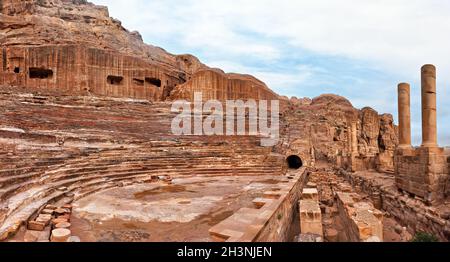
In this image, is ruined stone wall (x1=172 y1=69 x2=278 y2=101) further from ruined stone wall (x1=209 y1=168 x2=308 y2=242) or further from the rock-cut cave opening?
ruined stone wall (x1=209 y1=168 x2=308 y2=242)

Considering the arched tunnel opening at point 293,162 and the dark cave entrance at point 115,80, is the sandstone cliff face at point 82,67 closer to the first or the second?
the dark cave entrance at point 115,80

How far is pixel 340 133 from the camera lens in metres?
32.8

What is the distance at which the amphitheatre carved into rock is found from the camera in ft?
19.1

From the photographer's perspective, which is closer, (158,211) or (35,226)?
(35,226)

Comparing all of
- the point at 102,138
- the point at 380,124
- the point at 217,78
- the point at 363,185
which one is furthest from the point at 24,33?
the point at 380,124

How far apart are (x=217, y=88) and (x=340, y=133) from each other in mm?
14516

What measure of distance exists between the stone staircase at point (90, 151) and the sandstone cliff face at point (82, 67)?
22.1 ft

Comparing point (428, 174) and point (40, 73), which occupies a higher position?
point (40, 73)

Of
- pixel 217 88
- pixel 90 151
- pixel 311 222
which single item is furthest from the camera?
pixel 217 88

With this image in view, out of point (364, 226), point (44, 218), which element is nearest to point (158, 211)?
point (44, 218)

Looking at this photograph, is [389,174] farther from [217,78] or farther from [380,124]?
[380,124]

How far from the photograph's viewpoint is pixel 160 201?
7.93m

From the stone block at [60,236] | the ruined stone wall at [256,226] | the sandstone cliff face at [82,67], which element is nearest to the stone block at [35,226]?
the stone block at [60,236]

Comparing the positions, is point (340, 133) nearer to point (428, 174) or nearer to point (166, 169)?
point (166, 169)
